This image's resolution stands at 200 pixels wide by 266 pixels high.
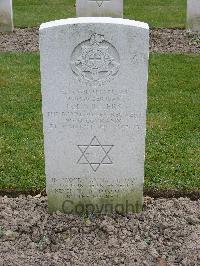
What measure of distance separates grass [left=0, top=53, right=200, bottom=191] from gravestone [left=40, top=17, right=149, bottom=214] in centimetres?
75

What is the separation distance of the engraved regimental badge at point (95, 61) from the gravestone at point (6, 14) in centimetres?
731

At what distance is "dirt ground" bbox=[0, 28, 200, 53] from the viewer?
32.9 feet

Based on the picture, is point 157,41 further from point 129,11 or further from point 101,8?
point 129,11

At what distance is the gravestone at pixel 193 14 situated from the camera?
10.8 metres

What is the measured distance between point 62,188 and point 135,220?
0.65 metres

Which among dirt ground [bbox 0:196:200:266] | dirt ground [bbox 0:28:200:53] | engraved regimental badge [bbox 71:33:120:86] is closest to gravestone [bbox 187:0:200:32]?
dirt ground [bbox 0:28:200:53]

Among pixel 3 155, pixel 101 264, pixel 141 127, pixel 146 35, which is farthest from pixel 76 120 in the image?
pixel 3 155

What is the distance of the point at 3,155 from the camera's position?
5.79m

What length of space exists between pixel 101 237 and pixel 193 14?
7.58m

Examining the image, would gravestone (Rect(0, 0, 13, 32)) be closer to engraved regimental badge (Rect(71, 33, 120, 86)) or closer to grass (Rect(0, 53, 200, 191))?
grass (Rect(0, 53, 200, 191))

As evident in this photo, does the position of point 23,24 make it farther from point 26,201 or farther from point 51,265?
point 51,265

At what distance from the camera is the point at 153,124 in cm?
666

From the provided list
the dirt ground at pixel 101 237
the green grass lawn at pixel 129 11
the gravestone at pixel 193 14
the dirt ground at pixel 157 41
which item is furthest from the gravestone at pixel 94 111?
the green grass lawn at pixel 129 11

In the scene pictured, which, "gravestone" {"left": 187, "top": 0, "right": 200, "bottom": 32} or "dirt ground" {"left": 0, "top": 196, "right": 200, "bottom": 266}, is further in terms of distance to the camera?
"gravestone" {"left": 187, "top": 0, "right": 200, "bottom": 32}
